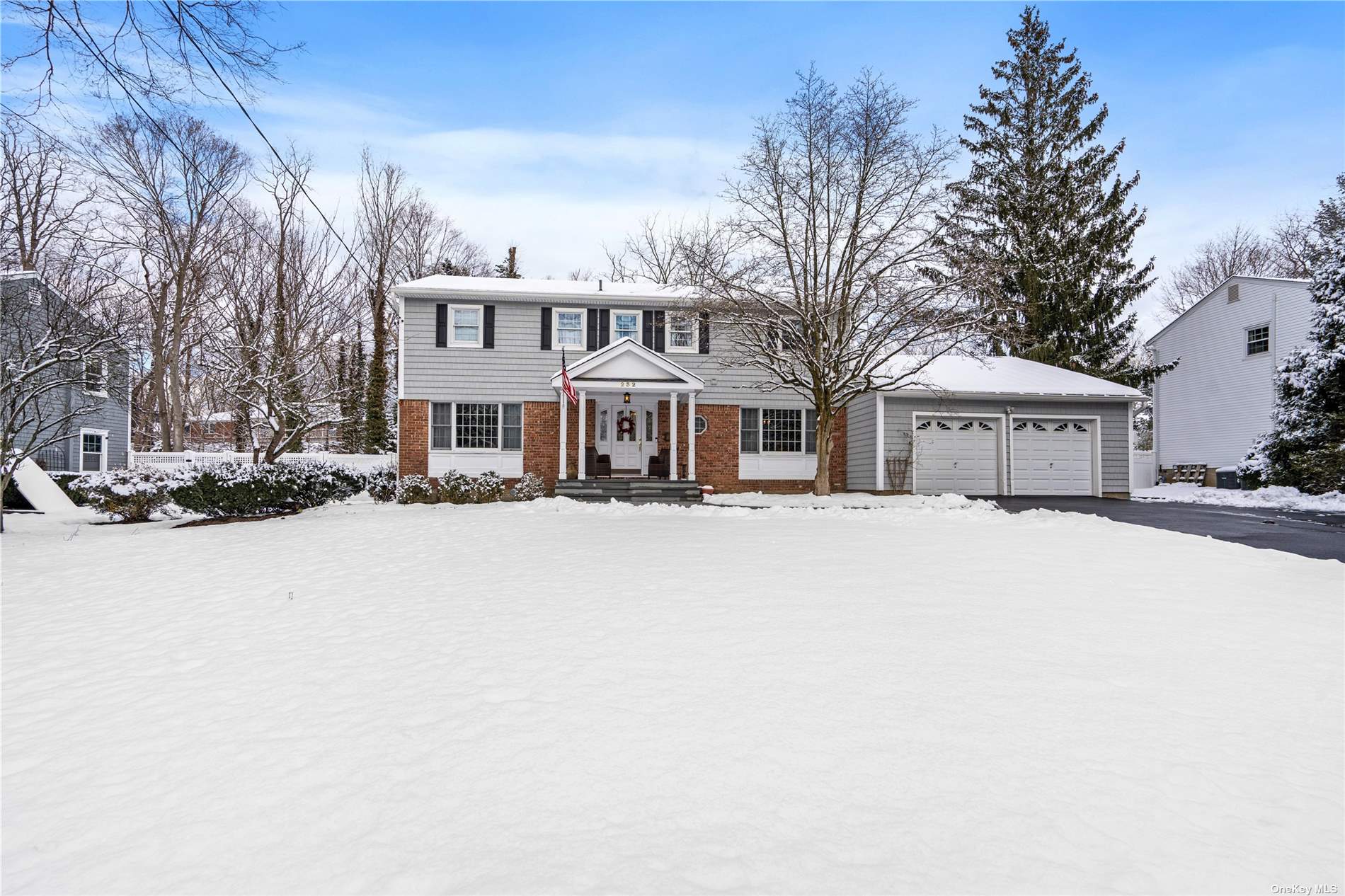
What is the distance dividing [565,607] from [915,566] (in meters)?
4.09

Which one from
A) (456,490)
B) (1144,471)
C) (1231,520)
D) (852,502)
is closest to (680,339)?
(852,502)

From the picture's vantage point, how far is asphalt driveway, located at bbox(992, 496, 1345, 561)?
1011 cm

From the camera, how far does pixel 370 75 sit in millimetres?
10789

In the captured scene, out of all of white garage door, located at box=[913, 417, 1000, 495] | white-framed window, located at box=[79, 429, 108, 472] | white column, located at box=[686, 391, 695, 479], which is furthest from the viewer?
white-framed window, located at box=[79, 429, 108, 472]

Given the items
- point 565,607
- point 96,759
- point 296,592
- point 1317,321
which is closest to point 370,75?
point 296,592

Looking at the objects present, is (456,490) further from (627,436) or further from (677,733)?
(677,733)

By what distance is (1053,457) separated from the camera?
19562mm

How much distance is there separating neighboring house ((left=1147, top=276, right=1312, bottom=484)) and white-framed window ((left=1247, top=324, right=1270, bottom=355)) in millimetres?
24

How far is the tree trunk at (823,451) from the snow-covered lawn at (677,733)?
1016 cm

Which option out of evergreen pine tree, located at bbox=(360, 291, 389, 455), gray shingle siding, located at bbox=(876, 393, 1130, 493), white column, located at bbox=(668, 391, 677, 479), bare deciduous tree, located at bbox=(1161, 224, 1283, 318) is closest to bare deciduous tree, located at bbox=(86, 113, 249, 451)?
evergreen pine tree, located at bbox=(360, 291, 389, 455)

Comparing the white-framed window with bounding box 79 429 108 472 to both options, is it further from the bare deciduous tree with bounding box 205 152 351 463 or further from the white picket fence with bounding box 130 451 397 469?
the bare deciduous tree with bounding box 205 152 351 463

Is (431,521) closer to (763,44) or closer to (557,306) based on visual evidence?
(557,306)

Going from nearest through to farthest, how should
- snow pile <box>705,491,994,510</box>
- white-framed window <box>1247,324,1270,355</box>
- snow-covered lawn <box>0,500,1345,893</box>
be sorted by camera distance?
snow-covered lawn <box>0,500,1345,893</box> < snow pile <box>705,491,994,510</box> < white-framed window <box>1247,324,1270,355</box>

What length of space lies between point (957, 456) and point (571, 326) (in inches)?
445
